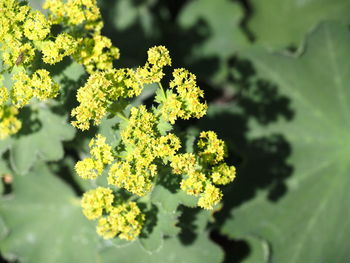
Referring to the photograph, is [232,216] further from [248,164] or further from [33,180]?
[33,180]

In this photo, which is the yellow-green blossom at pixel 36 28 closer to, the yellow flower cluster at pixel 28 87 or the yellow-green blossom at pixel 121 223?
the yellow flower cluster at pixel 28 87

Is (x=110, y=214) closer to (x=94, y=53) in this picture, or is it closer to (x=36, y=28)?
(x=94, y=53)

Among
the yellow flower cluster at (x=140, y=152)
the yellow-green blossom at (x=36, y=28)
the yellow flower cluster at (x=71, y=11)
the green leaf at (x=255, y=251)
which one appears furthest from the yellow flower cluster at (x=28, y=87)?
the green leaf at (x=255, y=251)

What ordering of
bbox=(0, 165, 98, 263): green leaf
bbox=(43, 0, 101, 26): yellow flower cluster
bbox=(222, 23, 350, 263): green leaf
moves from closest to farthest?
1. bbox=(43, 0, 101, 26): yellow flower cluster
2. bbox=(0, 165, 98, 263): green leaf
3. bbox=(222, 23, 350, 263): green leaf

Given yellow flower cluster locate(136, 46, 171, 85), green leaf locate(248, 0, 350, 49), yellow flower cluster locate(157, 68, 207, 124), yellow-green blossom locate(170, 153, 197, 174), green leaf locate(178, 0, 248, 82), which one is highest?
green leaf locate(248, 0, 350, 49)

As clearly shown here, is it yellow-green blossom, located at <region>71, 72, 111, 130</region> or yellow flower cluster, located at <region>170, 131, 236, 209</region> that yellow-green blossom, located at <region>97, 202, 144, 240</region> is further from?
yellow-green blossom, located at <region>71, 72, 111, 130</region>

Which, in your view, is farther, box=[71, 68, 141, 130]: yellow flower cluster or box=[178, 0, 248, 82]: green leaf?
box=[178, 0, 248, 82]: green leaf

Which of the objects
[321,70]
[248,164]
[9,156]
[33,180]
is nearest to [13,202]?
[33,180]

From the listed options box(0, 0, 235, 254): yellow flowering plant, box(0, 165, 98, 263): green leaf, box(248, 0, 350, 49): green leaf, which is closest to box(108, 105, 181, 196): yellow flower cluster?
box(0, 0, 235, 254): yellow flowering plant
